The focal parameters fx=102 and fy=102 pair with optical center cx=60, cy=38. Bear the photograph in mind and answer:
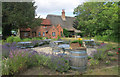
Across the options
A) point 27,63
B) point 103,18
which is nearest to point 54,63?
point 27,63

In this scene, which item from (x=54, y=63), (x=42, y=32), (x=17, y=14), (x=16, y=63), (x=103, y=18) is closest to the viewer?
(x=16, y=63)

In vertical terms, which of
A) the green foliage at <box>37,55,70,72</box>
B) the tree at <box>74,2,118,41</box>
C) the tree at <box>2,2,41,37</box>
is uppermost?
the tree at <box>2,2,41,37</box>

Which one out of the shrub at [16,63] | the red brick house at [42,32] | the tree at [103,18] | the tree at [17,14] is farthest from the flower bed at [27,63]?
the red brick house at [42,32]

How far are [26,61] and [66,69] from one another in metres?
1.51

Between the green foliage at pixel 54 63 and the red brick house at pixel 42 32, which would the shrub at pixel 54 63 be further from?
the red brick house at pixel 42 32

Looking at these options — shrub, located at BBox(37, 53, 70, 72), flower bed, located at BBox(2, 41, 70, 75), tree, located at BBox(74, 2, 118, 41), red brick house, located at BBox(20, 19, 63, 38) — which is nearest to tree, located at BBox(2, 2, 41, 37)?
red brick house, located at BBox(20, 19, 63, 38)

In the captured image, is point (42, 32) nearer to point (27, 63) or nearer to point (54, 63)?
point (27, 63)

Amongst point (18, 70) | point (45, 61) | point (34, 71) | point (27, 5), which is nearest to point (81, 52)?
point (45, 61)

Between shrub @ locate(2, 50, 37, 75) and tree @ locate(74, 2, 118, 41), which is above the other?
tree @ locate(74, 2, 118, 41)

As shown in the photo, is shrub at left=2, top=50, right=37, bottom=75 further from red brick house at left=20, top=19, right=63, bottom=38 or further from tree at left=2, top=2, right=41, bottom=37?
red brick house at left=20, top=19, right=63, bottom=38

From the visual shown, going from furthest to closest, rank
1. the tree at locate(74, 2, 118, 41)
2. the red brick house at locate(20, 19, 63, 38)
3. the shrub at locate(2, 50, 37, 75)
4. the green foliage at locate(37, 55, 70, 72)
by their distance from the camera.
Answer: the red brick house at locate(20, 19, 63, 38), the tree at locate(74, 2, 118, 41), the green foliage at locate(37, 55, 70, 72), the shrub at locate(2, 50, 37, 75)

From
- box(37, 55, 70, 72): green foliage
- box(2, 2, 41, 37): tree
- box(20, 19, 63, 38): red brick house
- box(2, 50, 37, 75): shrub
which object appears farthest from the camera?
box(20, 19, 63, 38): red brick house

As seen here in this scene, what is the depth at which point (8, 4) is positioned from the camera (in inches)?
715

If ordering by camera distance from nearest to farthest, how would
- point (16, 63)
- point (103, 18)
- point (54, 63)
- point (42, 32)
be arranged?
point (16, 63) → point (54, 63) → point (103, 18) → point (42, 32)
